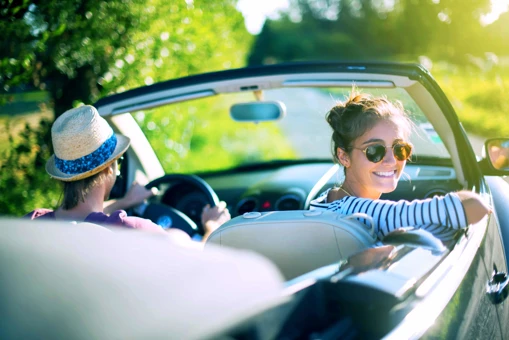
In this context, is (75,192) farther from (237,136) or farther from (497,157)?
(237,136)

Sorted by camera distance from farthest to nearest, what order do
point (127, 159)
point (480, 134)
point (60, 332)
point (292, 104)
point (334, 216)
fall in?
point (292, 104), point (480, 134), point (127, 159), point (334, 216), point (60, 332)

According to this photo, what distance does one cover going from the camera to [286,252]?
7.89 ft

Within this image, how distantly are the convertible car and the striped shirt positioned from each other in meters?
0.07

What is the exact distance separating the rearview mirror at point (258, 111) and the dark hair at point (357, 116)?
1.18 meters

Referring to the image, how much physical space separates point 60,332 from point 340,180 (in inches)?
92.2

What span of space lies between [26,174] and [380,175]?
362 cm

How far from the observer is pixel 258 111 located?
4430 millimetres

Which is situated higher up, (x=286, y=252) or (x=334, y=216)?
(x=334, y=216)

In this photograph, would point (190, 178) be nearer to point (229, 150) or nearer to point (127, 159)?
point (127, 159)

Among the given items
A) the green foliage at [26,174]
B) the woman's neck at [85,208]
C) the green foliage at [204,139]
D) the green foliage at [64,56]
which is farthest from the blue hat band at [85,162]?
the green foliage at [204,139]

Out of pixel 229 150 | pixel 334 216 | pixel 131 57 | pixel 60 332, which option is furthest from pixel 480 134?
pixel 60 332

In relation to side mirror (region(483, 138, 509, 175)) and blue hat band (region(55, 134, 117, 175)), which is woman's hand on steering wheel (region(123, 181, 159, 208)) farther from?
side mirror (region(483, 138, 509, 175))

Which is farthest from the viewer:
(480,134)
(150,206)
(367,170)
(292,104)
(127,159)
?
(292,104)

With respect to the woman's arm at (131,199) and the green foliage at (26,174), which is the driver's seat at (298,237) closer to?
the woman's arm at (131,199)
